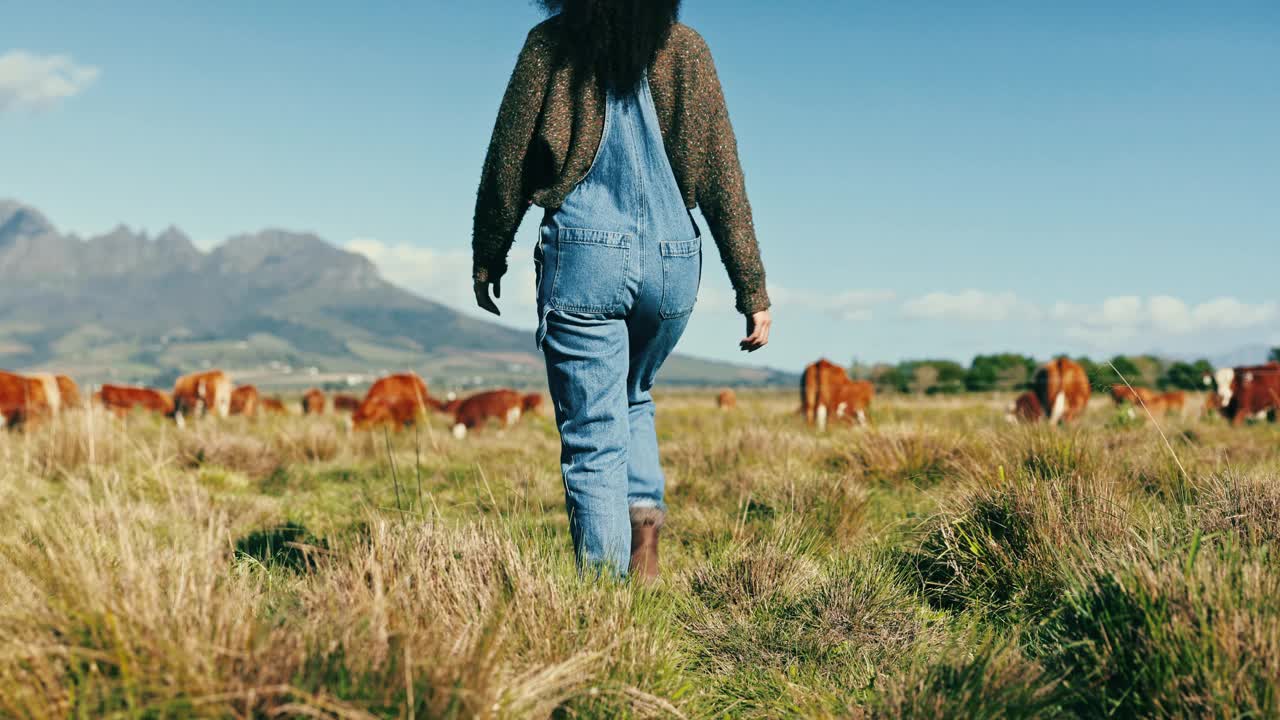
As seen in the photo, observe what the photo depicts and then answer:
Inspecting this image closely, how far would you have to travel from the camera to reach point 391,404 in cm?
1606

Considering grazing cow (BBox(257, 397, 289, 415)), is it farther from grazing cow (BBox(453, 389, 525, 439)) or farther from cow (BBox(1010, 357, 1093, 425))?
cow (BBox(1010, 357, 1093, 425))

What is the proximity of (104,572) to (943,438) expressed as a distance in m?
5.42

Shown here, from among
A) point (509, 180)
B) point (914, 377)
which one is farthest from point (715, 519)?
point (914, 377)

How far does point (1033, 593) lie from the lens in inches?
113

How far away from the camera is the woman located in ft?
9.52

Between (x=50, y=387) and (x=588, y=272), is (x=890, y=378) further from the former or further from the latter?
(x=588, y=272)

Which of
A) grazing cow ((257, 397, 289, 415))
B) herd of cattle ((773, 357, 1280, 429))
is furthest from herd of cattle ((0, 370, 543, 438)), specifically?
herd of cattle ((773, 357, 1280, 429))

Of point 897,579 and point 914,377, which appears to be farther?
point 914,377

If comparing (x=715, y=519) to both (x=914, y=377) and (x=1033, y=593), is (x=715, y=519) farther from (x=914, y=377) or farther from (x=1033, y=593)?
(x=914, y=377)

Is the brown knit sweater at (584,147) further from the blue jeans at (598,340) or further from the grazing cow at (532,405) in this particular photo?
the grazing cow at (532,405)

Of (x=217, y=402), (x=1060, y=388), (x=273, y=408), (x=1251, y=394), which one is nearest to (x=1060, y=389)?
(x=1060, y=388)


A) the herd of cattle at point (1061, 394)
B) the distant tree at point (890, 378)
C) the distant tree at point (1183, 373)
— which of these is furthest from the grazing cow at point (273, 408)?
the distant tree at point (1183, 373)

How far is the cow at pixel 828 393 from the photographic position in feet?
55.1

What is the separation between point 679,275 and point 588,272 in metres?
0.35
